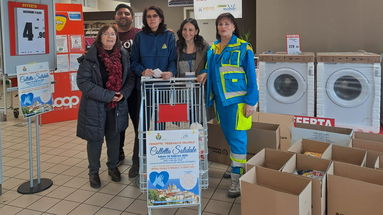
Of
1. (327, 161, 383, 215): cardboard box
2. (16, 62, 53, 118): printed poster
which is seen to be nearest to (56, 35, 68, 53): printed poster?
(16, 62, 53, 118): printed poster

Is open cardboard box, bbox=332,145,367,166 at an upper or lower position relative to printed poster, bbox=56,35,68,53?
lower

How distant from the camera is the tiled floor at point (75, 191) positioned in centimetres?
294

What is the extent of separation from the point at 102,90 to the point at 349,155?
2.17 metres

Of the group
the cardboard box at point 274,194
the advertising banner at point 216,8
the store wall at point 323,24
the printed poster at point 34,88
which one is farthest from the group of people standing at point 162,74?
the advertising banner at point 216,8

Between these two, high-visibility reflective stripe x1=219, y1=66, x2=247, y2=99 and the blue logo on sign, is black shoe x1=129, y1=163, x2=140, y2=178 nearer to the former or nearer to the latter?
high-visibility reflective stripe x1=219, y1=66, x2=247, y2=99

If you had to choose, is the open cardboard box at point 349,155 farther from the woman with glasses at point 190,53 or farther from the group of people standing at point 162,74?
the woman with glasses at point 190,53

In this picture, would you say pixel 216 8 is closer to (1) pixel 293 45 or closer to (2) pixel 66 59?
(1) pixel 293 45

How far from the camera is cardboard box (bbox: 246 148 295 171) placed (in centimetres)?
271

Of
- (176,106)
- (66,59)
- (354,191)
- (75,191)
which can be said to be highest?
(66,59)

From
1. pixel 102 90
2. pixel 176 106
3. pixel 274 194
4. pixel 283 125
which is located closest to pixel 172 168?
pixel 176 106

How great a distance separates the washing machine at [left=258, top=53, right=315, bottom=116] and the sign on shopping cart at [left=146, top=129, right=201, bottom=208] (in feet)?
7.89

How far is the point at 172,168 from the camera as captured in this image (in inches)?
97.6

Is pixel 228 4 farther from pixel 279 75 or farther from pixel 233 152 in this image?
pixel 233 152

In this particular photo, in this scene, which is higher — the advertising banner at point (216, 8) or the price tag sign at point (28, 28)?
the advertising banner at point (216, 8)
